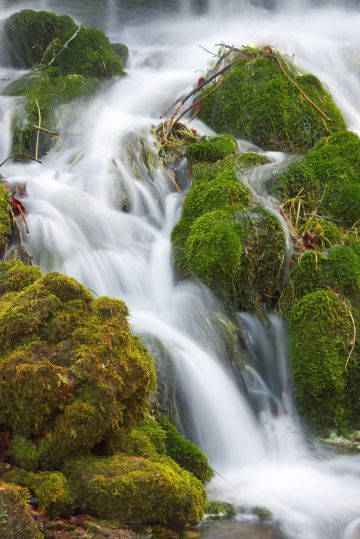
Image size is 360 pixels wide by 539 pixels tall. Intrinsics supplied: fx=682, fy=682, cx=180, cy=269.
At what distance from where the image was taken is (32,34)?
35.7 feet

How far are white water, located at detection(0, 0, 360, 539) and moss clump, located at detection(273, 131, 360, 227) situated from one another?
47.0 inches

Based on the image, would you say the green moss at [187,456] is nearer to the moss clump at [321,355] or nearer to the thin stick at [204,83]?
the moss clump at [321,355]

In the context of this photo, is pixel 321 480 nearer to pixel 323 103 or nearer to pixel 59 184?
pixel 59 184

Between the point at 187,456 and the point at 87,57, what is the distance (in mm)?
7258

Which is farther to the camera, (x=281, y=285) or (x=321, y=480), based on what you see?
(x=281, y=285)

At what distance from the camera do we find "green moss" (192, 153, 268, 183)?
21.9 ft

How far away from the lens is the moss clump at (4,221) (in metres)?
5.52

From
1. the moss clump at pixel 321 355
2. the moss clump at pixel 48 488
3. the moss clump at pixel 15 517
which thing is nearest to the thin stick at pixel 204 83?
the moss clump at pixel 321 355

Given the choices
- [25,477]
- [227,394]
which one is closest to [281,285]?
[227,394]

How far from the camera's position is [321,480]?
422 centimetres

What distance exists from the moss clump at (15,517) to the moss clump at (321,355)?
276cm

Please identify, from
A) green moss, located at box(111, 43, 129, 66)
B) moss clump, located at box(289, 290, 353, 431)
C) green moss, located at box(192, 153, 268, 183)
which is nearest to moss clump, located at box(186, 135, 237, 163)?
green moss, located at box(192, 153, 268, 183)

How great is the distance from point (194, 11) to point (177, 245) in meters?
10.8

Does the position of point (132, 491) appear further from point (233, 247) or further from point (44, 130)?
point (44, 130)
